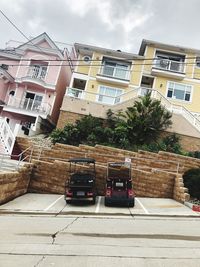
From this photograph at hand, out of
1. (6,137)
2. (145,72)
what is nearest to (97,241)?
(6,137)

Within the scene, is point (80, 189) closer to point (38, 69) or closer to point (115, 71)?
point (115, 71)

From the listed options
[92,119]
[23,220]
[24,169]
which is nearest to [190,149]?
[92,119]

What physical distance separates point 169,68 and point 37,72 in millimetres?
13815

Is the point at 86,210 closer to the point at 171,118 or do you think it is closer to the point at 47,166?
the point at 47,166

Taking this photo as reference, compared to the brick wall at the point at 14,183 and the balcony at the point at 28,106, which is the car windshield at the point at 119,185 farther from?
the balcony at the point at 28,106

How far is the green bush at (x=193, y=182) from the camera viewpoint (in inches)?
528

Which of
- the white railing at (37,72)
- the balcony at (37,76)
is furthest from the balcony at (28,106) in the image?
the white railing at (37,72)

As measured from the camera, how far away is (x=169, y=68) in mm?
28938

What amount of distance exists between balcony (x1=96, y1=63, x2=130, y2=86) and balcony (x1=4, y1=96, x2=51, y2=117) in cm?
642

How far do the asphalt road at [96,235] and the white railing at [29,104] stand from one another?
1514cm

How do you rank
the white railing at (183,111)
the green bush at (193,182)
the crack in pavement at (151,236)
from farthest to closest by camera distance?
the white railing at (183,111)
the green bush at (193,182)
the crack in pavement at (151,236)

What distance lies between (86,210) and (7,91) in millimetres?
21872

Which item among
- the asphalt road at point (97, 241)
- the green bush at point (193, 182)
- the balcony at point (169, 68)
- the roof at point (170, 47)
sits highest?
the roof at point (170, 47)

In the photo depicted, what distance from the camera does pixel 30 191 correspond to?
14227mm
